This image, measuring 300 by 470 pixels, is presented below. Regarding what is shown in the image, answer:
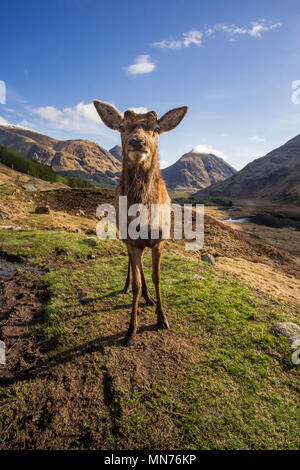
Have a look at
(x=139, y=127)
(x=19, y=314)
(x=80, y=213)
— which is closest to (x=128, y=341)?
(x=19, y=314)

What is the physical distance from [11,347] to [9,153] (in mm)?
95501

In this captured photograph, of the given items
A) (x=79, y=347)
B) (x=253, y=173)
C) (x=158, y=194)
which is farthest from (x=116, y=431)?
(x=253, y=173)

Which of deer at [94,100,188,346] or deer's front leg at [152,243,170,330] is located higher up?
deer at [94,100,188,346]

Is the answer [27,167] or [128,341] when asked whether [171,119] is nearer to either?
[128,341]

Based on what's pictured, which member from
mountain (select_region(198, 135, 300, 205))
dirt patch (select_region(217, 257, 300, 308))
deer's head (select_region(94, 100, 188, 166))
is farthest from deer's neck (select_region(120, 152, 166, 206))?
mountain (select_region(198, 135, 300, 205))

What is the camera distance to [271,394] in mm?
3244

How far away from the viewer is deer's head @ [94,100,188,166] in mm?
3723

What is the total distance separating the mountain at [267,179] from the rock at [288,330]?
89.0m

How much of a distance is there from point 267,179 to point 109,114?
128 m

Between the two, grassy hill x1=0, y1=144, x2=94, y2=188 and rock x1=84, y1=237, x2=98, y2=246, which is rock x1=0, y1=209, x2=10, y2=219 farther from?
grassy hill x1=0, y1=144, x2=94, y2=188

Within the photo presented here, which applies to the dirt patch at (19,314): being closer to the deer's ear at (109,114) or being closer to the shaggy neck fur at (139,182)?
the shaggy neck fur at (139,182)
